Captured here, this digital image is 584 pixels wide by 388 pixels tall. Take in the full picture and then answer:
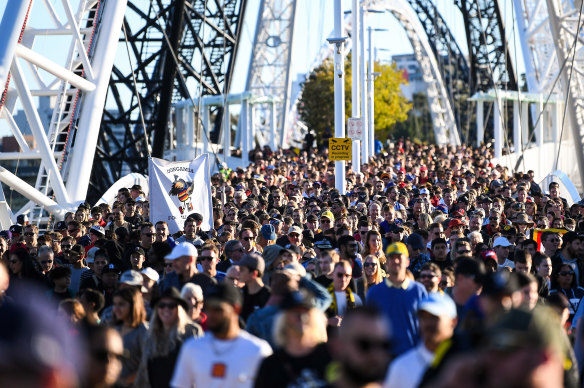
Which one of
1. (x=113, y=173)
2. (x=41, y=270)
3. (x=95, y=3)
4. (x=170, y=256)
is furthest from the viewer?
(x=113, y=173)

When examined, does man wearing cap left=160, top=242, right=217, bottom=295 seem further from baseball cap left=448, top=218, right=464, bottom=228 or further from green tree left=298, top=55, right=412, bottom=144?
green tree left=298, top=55, right=412, bottom=144

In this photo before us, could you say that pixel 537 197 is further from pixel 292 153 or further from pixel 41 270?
pixel 292 153

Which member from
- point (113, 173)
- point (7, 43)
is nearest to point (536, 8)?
point (113, 173)

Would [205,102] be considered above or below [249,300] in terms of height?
above

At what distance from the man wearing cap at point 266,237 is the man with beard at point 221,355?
7.56m

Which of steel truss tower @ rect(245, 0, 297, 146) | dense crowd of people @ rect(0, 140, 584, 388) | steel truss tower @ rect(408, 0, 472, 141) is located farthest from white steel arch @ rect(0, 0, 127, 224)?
steel truss tower @ rect(408, 0, 472, 141)

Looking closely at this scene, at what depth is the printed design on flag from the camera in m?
17.0

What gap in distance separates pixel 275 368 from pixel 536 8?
114 feet

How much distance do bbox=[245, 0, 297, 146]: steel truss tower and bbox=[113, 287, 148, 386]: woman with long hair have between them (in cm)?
5908

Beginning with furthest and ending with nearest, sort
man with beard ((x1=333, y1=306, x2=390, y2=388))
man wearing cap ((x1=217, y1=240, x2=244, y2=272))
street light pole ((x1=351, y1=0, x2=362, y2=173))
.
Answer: street light pole ((x1=351, y1=0, x2=362, y2=173)), man wearing cap ((x1=217, y1=240, x2=244, y2=272)), man with beard ((x1=333, y1=306, x2=390, y2=388))

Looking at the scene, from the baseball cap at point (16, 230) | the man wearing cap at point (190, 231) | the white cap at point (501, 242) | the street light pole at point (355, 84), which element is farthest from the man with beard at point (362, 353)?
the street light pole at point (355, 84)

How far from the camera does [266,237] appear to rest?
45.6ft

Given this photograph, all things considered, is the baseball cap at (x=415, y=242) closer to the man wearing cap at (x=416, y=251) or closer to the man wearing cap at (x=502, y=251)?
the man wearing cap at (x=416, y=251)

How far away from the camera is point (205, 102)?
43938 millimetres
